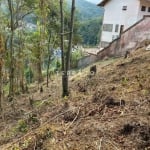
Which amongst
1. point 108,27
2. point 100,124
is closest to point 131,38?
point 100,124

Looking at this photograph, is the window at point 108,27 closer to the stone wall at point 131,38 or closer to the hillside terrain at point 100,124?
the stone wall at point 131,38

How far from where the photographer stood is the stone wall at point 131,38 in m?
21.1

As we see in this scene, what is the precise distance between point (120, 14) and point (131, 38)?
49.2 feet

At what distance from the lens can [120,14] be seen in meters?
36.7

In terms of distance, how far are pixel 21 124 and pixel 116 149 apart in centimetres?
385

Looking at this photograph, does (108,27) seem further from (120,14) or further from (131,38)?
(131,38)

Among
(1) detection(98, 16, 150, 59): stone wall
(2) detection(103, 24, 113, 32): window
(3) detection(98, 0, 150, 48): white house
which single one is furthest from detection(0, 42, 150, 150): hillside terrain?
(2) detection(103, 24, 113, 32): window

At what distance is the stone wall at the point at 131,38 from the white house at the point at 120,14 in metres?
9.12

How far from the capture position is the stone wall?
69.3ft

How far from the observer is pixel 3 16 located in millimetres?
22031

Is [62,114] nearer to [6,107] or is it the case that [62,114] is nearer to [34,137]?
[34,137]

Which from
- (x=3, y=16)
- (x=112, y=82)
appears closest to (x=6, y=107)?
(x=3, y=16)

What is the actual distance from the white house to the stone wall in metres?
9.12

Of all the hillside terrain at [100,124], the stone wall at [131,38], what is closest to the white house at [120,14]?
the stone wall at [131,38]
